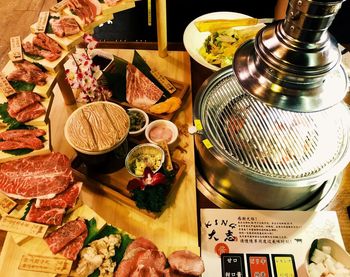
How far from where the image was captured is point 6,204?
2092 mm

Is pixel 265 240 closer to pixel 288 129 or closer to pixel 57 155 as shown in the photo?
pixel 288 129

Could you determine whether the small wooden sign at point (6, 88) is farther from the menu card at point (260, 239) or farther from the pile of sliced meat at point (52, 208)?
the menu card at point (260, 239)

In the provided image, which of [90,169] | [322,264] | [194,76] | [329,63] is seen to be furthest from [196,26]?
[322,264]

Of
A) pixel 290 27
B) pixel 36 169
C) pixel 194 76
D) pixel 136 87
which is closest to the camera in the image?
pixel 290 27

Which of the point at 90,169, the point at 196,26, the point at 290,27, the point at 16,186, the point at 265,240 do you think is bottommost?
the point at 265,240

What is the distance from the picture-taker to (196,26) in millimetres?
3518

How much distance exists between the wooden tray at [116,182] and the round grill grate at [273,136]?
449 millimetres

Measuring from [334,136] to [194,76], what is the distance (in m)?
1.51

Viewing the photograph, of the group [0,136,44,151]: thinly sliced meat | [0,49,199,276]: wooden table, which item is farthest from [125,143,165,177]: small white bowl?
[0,136,44,151]: thinly sliced meat

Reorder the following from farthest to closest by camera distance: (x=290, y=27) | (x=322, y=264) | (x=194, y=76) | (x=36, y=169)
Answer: (x=194, y=76) < (x=36, y=169) < (x=322, y=264) < (x=290, y=27)

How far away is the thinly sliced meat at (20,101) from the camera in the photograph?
7.65 ft

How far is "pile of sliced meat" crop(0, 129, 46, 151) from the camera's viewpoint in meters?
2.23

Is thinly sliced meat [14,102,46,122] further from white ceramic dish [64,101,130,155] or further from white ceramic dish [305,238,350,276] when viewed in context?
white ceramic dish [305,238,350,276]

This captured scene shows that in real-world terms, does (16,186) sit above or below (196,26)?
below
